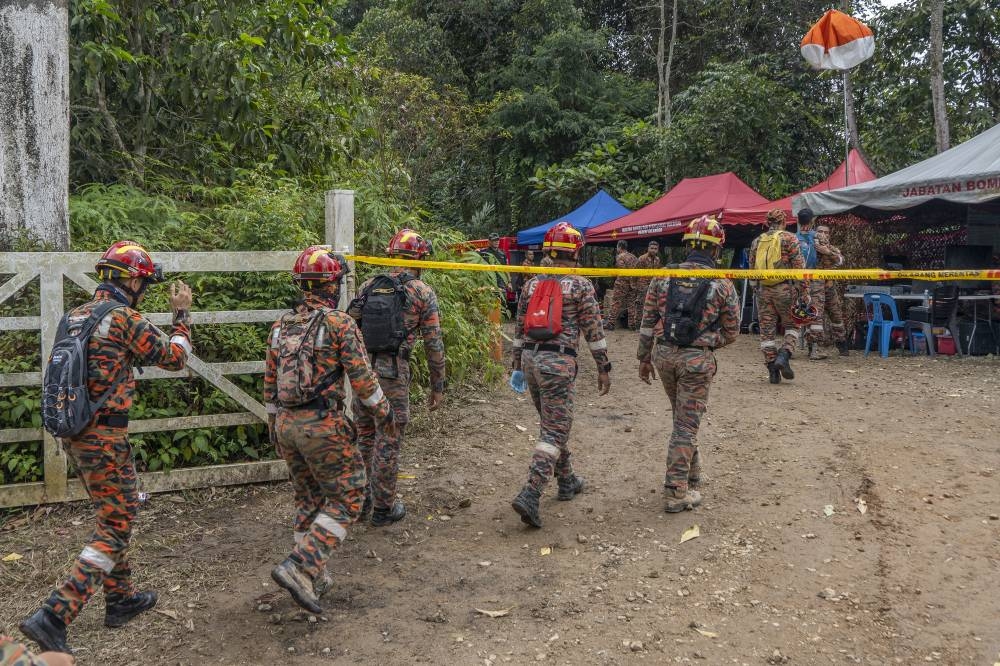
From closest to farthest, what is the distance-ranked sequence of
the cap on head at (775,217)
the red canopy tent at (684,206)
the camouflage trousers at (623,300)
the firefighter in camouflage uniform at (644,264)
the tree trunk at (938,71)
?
1. the cap on head at (775,217)
2. the tree trunk at (938,71)
3. the red canopy tent at (684,206)
4. the firefighter in camouflage uniform at (644,264)
5. the camouflage trousers at (623,300)

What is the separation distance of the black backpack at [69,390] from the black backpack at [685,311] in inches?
144

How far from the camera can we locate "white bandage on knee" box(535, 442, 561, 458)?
5.57 meters

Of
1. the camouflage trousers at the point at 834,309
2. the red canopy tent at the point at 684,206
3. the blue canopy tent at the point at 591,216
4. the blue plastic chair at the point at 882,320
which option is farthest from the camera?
the blue canopy tent at the point at 591,216

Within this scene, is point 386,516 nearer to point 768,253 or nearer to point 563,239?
point 563,239

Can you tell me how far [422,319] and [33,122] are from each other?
11.5ft

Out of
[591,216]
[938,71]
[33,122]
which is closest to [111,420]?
[33,122]

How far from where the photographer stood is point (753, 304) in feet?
51.2

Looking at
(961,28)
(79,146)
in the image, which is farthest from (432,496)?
(961,28)

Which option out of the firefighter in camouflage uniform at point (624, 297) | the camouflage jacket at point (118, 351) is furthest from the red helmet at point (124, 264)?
the firefighter in camouflage uniform at point (624, 297)

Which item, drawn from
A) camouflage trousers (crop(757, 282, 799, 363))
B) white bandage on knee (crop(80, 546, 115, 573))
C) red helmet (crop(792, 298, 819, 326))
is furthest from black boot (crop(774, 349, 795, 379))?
white bandage on knee (crop(80, 546, 115, 573))

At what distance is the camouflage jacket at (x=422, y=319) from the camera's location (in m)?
5.77

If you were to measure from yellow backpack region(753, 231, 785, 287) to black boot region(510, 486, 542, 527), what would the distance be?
5.85m

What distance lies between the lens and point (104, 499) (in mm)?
4191

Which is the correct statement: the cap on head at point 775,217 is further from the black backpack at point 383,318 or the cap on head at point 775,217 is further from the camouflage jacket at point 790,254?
the black backpack at point 383,318
